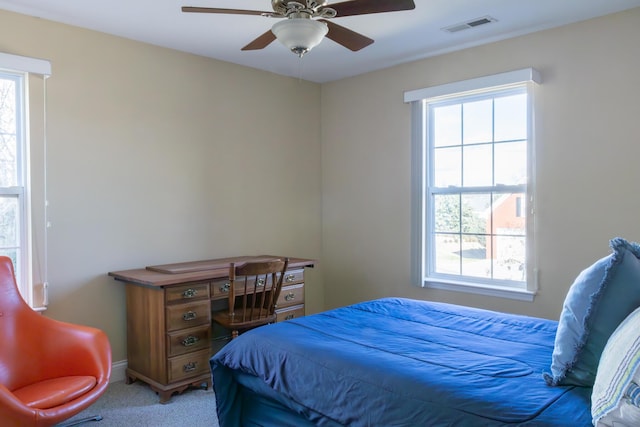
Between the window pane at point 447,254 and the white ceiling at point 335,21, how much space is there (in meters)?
1.54

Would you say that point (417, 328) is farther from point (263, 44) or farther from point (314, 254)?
point (314, 254)

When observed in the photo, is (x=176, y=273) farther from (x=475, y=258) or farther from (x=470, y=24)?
(x=470, y=24)

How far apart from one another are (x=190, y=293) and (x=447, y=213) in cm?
216

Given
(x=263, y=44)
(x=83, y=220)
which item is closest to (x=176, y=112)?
(x=83, y=220)

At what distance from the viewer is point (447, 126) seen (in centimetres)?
400

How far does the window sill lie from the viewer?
3499 millimetres

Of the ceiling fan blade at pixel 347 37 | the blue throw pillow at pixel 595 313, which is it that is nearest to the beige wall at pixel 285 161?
the ceiling fan blade at pixel 347 37

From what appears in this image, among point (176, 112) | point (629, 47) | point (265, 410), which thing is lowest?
point (265, 410)

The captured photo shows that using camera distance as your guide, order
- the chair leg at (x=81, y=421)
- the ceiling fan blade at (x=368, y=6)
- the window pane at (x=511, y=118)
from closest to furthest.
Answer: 1. the ceiling fan blade at (x=368, y=6)
2. the chair leg at (x=81, y=421)
3. the window pane at (x=511, y=118)

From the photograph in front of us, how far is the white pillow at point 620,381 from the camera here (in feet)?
4.17

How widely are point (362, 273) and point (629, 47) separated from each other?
2714 millimetres

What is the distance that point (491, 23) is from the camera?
3.32 m

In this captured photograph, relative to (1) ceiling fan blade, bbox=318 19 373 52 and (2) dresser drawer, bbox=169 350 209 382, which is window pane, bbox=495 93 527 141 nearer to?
(1) ceiling fan blade, bbox=318 19 373 52

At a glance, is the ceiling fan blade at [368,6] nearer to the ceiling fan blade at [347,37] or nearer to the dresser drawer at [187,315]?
the ceiling fan blade at [347,37]
